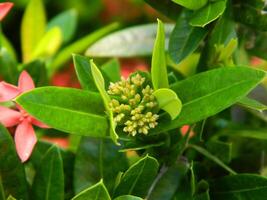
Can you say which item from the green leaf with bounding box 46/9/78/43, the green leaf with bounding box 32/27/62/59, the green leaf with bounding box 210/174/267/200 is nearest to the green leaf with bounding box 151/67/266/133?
the green leaf with bounding box 210/174/267/200

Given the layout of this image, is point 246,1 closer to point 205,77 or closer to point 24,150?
point 205,77

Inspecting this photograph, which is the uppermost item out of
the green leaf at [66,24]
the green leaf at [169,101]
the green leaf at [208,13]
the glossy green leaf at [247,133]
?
the green leaf at [208,13]

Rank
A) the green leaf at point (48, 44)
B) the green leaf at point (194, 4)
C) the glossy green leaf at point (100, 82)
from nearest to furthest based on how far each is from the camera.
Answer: the glossy green leaf at point (100, 82) < the green leaf at point (194, 4) < the green leaf at point (48, 44)

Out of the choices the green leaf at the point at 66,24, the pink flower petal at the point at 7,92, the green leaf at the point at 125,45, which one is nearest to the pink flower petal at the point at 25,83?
the pink flower petal at the point at 7,92

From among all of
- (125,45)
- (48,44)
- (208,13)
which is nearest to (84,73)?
(208,13)

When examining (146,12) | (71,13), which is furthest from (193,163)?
(146,12)

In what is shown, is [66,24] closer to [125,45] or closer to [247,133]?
[125,45]

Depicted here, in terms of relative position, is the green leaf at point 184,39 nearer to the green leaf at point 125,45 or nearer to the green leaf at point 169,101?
A: the green leaf at point 169,101

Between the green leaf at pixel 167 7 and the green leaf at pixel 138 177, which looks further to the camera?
the green leaf at pixel 167 7
